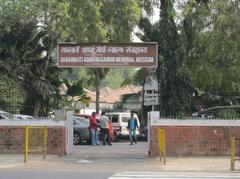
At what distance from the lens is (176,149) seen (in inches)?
885

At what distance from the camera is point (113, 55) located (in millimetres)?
23312

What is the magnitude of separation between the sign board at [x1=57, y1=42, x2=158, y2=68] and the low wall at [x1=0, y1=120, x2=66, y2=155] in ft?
8.22

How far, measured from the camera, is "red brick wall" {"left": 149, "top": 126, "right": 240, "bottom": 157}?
22.4 meters

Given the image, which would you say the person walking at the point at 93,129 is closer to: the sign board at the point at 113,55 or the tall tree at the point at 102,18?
the tall tree at the point at 102,18

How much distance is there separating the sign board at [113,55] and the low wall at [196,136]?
8.21 feet

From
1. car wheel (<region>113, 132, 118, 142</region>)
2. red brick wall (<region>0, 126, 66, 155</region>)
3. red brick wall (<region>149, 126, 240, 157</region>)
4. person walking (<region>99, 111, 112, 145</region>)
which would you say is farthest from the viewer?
car wheel (<region>113, 132, 118, 142</region>)

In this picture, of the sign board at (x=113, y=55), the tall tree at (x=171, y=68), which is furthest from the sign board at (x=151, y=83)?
the sign board at (x=113, y=55)

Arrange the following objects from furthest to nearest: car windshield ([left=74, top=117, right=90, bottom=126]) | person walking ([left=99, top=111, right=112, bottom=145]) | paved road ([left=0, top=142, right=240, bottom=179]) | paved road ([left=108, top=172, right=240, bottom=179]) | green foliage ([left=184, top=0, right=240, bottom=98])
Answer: car windshield ([left=74, top=117, right=90, bottom=126]) < person walking ([left=99, top=111, right=112, bottom=145]) < green foliage ([left=184, top=0, right=240, bottom=98]) < paved road ([left=0, top=142, right=240, bottom=179]) < paved road ([left=108, top=172, right=240, bottom=179])

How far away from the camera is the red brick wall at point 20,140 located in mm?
22969

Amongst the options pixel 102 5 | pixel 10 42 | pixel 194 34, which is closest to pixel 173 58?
pixel 194 34

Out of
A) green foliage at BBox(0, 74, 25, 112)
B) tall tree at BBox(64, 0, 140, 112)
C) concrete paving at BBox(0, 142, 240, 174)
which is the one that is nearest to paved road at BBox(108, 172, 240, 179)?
concrete paving at BBox(0, 142, 240, 174)

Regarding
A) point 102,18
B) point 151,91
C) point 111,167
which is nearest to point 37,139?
point 111,167

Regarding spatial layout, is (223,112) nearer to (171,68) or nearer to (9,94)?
(171,68)

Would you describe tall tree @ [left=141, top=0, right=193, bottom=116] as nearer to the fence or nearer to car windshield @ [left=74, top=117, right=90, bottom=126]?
car windshield @ [left=74, top=117, right=90, bottom=126]
